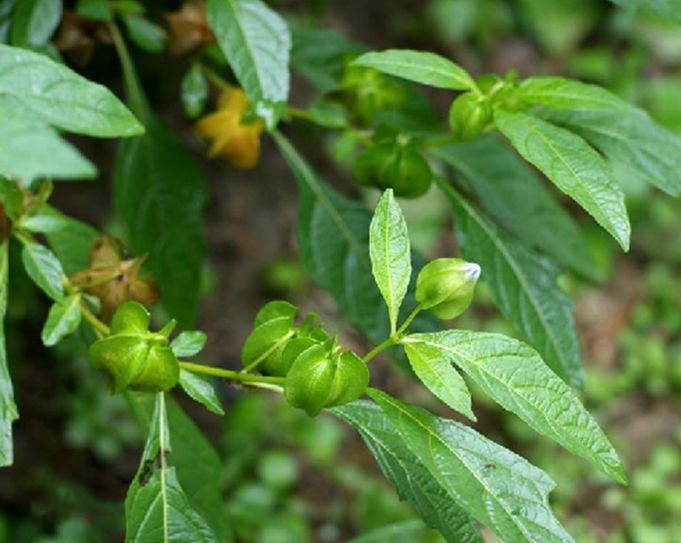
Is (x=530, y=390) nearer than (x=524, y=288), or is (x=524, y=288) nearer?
(x=530, y=390)

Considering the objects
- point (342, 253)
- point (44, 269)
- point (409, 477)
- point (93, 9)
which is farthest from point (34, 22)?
point (409, 477)

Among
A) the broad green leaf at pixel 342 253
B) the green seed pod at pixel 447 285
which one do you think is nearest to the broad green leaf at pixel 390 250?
the green seed pod at pixel 447 285

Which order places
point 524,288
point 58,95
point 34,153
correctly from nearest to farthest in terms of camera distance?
point 34,153 → point 58,95 → point 524,288

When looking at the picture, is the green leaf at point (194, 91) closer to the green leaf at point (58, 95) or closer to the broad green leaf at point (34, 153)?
the green leaf at point (58, 95)

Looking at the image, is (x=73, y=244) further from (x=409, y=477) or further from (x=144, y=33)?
(x=409, y=477)

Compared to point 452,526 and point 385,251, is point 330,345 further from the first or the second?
point 452,526

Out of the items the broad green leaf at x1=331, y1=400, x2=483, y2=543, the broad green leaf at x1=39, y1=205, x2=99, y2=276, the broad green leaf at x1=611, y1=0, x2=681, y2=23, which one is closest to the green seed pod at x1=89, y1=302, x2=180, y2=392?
the broad green leaf at x1=331, y1=400, x2=483, y2=543

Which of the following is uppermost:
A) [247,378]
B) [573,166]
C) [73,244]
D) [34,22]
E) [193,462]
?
[573,166]

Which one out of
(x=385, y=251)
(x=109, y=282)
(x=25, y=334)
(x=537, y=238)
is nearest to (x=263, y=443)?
(x=25, y=334)
